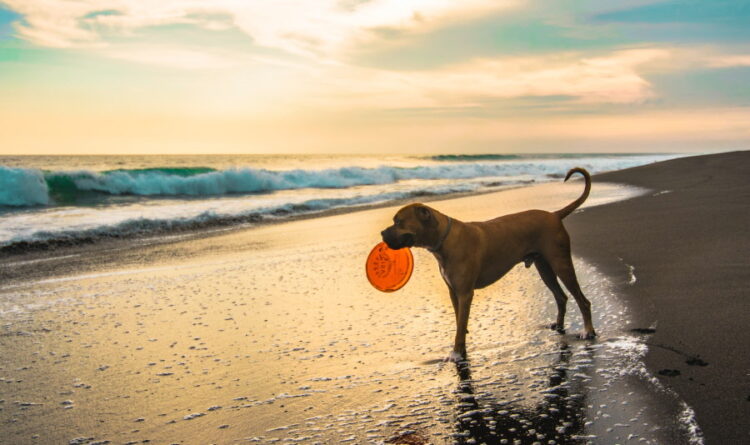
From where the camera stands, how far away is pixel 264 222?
14.9m

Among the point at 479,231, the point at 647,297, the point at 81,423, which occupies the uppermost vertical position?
the point at 479,231

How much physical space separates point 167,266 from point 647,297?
634 centimetres

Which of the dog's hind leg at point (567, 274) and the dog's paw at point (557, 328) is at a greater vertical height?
the dog's hind leg at point (567, 274)

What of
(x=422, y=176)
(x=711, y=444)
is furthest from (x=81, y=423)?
(x=422, y=176)

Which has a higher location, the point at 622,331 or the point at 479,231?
the point at 479,231

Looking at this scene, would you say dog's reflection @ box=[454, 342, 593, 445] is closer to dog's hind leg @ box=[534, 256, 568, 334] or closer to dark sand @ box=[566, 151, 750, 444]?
dark sand @ box=[566, 151, 750, 444]

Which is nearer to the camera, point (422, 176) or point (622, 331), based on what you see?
point (622, 331)

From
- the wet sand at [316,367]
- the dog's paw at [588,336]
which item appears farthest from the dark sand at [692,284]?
the dog's paw at [588,336]

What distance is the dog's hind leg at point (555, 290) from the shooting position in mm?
4605

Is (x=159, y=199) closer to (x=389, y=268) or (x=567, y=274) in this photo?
(x=389, y=268)

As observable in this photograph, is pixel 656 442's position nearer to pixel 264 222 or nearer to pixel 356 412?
pixel 356 412

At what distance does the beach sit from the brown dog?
1.01 ft

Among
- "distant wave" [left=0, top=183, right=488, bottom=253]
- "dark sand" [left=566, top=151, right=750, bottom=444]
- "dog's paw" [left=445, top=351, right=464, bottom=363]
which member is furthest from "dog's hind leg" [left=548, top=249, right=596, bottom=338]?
"distant wave" [left=0, top=183, right=488, bottom=253]

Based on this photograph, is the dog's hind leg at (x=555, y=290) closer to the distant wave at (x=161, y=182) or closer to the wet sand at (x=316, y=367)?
the wet sand at (x=316, y=367)
